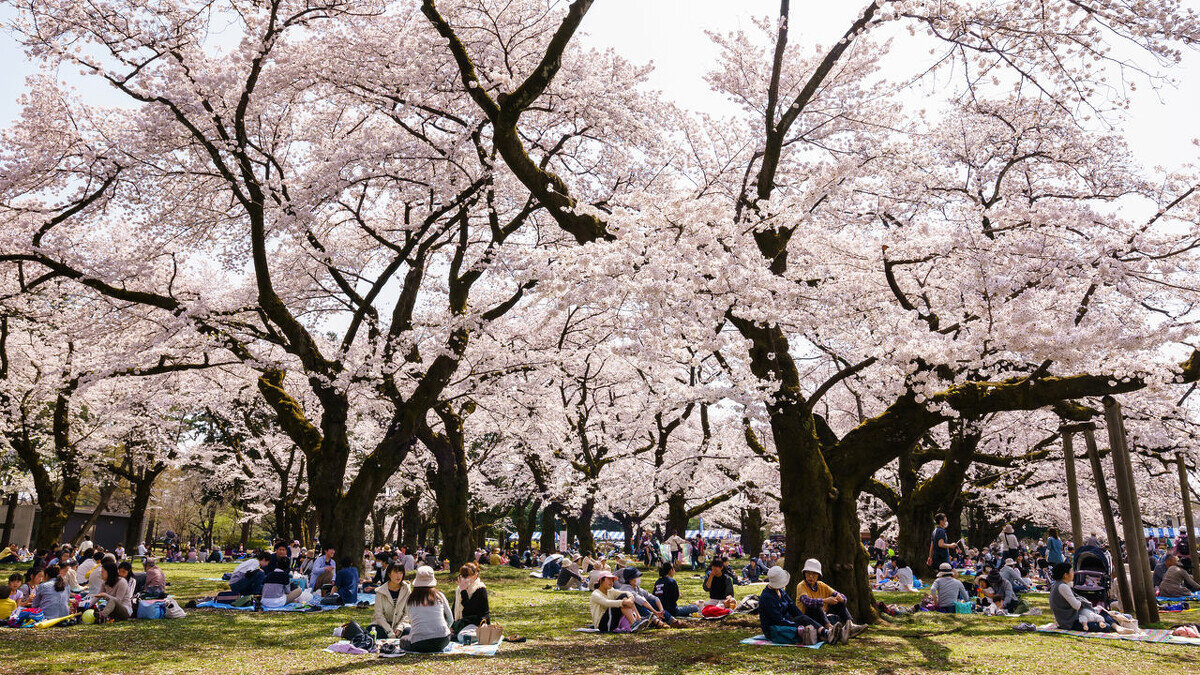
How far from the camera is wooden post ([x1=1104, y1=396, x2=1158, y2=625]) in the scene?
35.4 ft

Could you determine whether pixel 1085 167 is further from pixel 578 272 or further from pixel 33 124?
pixel 33 124

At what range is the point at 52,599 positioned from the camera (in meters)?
10.5

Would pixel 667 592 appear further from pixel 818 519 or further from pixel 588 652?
pixel 588 652

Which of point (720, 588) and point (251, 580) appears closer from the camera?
point (720, 588)

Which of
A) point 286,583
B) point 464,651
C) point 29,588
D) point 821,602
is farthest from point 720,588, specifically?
point 29,588

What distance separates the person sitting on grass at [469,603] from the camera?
8.90 m

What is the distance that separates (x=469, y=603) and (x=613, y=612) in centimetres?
212

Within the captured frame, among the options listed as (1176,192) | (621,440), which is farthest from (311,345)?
(621,440)

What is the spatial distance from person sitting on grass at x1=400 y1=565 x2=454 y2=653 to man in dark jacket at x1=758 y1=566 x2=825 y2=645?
3.66 meters

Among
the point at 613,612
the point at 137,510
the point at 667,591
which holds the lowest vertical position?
the point at 613,612

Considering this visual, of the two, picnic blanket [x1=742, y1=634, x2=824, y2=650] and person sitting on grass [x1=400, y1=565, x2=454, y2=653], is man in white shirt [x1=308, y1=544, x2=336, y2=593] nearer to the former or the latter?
person sitting on grass [x1=400, y1=565, x2=454, y2=653]

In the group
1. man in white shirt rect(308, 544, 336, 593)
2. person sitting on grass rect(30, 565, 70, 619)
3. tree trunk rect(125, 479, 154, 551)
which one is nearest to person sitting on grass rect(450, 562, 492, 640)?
man in white shirt rect(308, 544, 336, 593)

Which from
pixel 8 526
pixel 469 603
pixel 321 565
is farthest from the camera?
pixel 8 526

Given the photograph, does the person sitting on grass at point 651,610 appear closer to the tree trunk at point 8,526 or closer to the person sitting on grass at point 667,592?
the person sitting on grass at point 667,592
